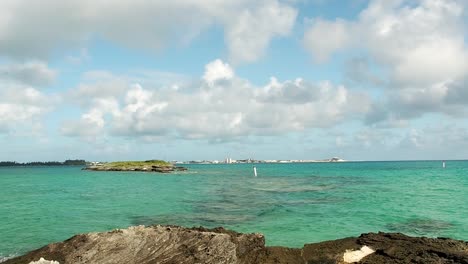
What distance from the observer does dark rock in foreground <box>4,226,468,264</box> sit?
12.4m

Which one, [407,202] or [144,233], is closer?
[144,233]

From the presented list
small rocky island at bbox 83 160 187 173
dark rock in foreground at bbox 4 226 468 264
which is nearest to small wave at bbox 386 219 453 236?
dark rock in foreground at bbox 4 226 468 264

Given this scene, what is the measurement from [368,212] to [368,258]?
20.8 meters

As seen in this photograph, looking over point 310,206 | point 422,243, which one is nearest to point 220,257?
Answer: point 422,243

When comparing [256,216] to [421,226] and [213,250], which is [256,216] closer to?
[421,226]

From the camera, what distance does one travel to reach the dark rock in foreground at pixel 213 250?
1238 cm

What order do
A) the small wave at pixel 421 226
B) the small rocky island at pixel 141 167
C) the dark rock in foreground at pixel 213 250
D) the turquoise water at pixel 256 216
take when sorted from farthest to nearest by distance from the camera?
the small rocky island at pixel 141 167, the small wave at pixel 421 226, the turquoise water at pixel 256 216, the dark rock in foreground at pixel 213 250

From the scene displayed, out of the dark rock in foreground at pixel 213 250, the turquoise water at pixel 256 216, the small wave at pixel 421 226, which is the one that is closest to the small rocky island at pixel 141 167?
the turquoise water at pixel 256 216

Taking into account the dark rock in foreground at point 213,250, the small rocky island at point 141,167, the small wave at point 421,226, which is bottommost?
the small wave at point 421,226

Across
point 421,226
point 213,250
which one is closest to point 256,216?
point 421,226

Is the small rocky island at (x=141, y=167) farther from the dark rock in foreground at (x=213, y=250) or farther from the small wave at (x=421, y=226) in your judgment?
the dark rock in foreground at (x=213, y=250)

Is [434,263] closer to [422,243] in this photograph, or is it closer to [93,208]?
[422,243]

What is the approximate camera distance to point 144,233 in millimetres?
13742

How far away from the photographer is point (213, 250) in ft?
41.5
